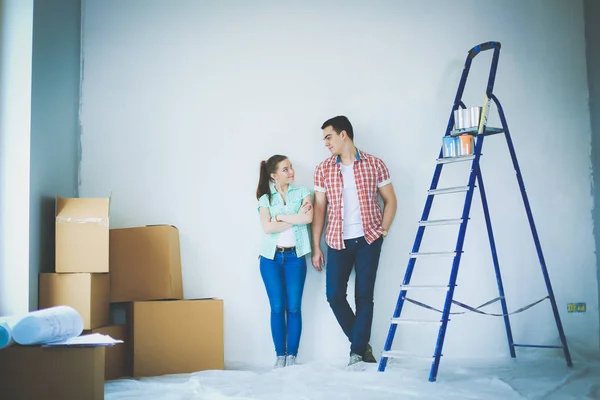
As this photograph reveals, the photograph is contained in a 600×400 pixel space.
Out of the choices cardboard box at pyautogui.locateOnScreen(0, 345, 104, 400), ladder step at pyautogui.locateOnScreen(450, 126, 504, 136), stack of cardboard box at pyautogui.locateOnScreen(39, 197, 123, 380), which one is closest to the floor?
stack of cardboard box at pyautogui.locateOnScreen(39, 197, 123, 380)

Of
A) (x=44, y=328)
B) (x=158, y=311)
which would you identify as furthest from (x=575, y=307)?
(x=44, y=328)

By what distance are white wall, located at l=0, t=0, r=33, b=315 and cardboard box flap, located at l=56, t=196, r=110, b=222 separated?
19cm

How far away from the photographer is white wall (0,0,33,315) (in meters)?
3.50

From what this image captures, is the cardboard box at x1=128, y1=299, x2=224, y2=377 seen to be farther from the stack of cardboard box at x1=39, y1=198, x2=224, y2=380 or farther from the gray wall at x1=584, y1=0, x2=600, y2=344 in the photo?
the gray wall at x1=584, y1=0, x2=600, y2=344

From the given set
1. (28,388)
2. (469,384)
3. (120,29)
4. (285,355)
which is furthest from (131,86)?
(469,384)

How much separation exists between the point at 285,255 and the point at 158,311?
0.89 meters

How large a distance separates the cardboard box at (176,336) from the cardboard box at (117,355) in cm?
10

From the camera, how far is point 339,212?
4.21m

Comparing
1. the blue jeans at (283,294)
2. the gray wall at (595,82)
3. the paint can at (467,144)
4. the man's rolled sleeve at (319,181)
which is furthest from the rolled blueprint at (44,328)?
the gray wall at (595,82)

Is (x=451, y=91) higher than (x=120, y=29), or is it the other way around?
(x=120, y=29)

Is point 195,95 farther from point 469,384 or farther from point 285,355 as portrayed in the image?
point 469,384

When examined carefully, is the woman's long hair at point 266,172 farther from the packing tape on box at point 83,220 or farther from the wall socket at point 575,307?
the wall socket at point 575,307

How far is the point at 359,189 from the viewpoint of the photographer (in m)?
4.22

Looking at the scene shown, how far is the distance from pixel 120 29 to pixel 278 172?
4.94 feet
